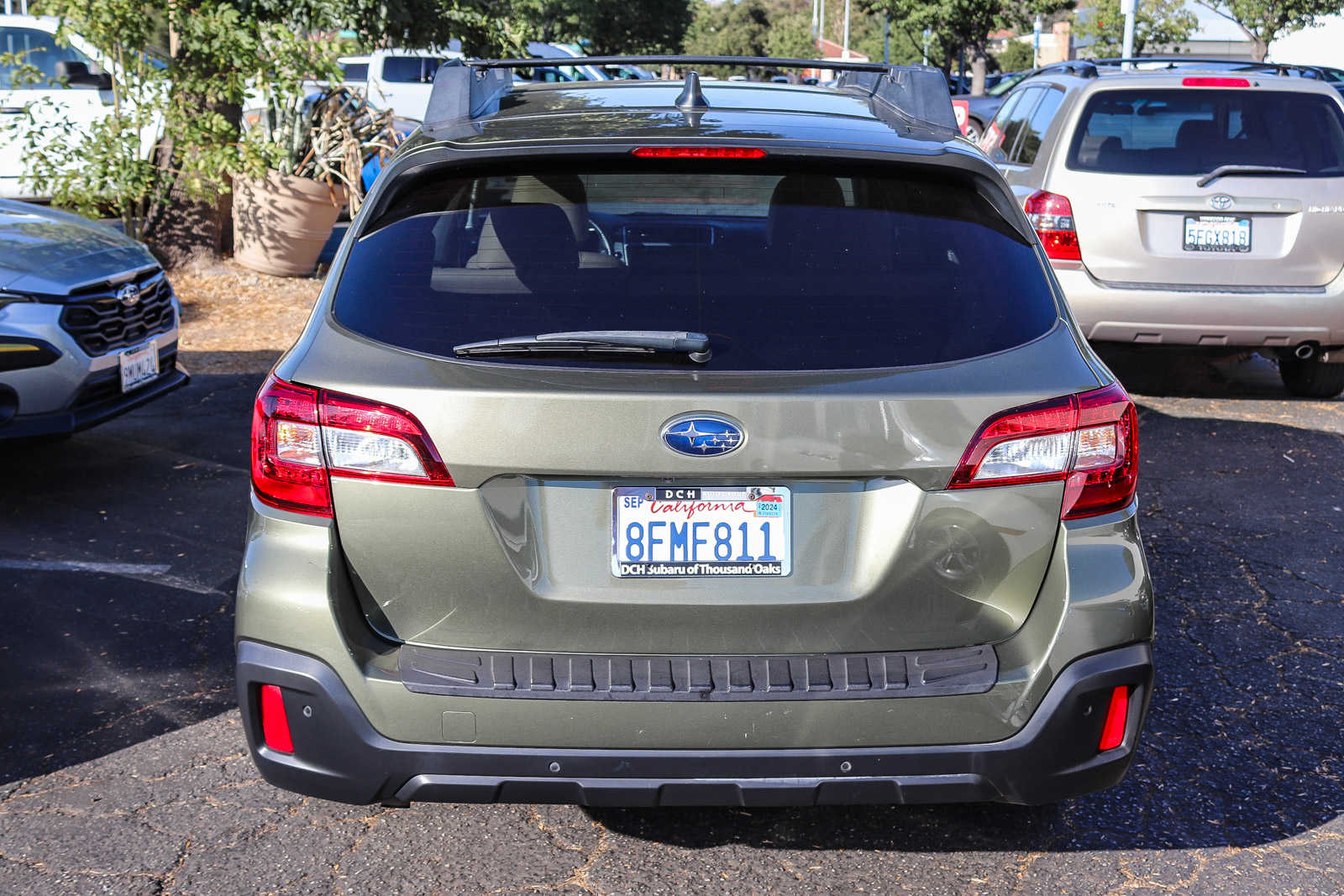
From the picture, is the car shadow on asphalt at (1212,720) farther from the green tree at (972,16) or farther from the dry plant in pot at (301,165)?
the green tree at (972,16)

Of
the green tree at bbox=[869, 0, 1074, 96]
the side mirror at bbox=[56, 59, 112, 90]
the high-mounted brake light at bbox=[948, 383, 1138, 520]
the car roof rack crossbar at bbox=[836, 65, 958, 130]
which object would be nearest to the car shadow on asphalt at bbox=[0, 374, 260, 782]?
the high-mounted brake light at bbox=[948, 383, 1138, 520]

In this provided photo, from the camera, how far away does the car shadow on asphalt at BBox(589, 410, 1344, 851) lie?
3379mm

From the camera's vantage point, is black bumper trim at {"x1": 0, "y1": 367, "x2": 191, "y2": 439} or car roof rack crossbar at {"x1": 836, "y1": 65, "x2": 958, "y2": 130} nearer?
car roof rack crossbar at {"x1": 836, "y1": 65, "x2": 958, "y2": 130}

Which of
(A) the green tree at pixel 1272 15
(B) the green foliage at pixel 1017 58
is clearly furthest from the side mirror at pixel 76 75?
(B) the green foliage at pixel 1017 58

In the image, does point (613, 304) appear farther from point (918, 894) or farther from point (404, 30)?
point (404, 30)

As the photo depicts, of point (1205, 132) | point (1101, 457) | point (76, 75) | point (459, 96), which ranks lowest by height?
point (1101, 457)

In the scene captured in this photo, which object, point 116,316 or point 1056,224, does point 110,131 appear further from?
point 1056,224

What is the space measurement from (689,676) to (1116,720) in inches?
35.2

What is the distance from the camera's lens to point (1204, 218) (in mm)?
7543

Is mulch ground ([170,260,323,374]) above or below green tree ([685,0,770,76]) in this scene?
below

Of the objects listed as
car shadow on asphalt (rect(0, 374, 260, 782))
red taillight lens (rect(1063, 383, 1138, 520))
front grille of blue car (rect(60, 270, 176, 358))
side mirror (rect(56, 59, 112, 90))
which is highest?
A: side mirror (rect(56, 59, 112, 90))

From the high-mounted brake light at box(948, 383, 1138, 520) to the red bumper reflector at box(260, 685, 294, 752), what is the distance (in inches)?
55.1

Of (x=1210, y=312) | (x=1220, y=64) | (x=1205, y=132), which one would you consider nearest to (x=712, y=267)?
(x=1210, y=312)

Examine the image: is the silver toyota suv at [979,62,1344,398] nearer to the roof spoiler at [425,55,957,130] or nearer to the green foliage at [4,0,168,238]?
the roof spoiler at [425,55,957,130]
